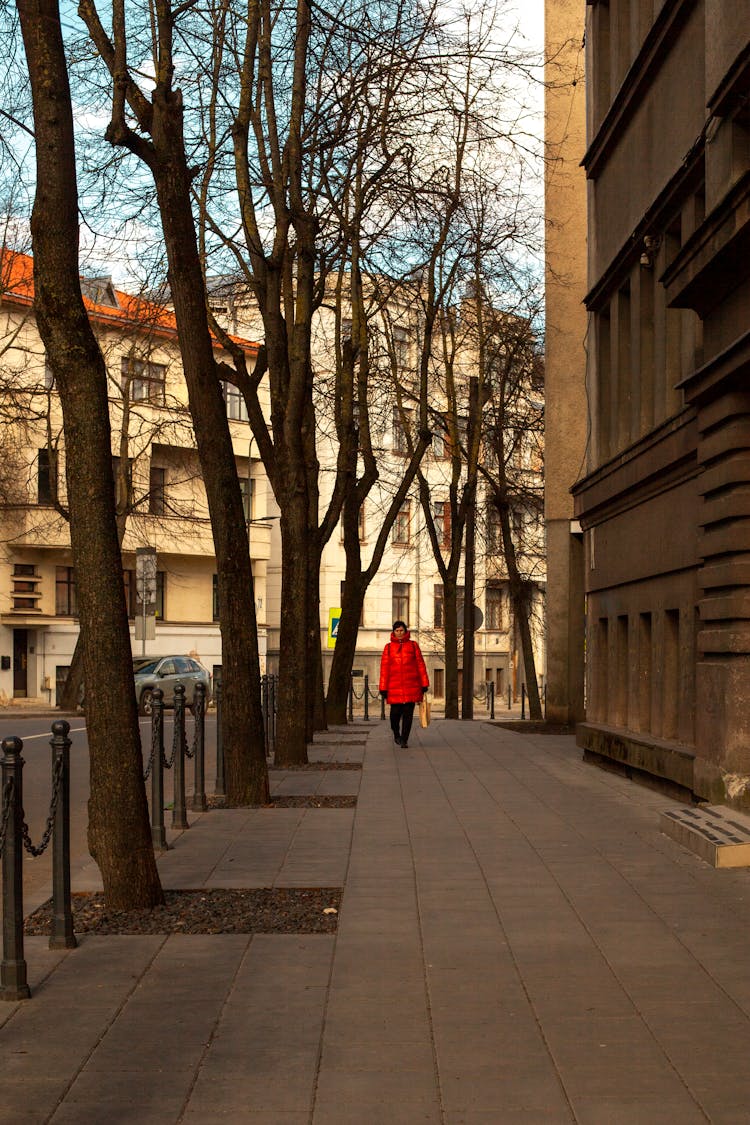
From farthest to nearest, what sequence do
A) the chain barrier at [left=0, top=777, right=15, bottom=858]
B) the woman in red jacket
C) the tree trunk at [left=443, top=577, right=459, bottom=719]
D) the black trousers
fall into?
1. the tree trunk at [left=443, top=577, right=459, bottom=719]
2. the black trousers
3. the woman in red jacket
4. the chain barrier at [left=0, top=777, right=15, bottom=858]

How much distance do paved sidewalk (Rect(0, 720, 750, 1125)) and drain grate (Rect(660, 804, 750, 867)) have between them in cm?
16

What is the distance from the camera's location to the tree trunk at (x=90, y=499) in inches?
340

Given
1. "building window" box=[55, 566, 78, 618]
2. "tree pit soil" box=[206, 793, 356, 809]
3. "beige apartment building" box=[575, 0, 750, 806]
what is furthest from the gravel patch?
"building window" box=[55, 566, 78, 618]

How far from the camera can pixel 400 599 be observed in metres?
67.7

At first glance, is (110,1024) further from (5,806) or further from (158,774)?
(158,774)

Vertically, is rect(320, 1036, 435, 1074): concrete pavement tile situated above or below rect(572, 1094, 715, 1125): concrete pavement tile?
below

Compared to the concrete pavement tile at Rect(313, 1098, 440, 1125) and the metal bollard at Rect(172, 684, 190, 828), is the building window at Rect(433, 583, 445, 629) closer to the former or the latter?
the metal bollard at Rect(172, 684, 190, 828)

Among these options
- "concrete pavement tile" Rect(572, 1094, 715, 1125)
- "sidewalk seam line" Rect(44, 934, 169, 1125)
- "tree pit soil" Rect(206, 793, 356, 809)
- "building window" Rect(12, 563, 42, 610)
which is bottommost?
"tree pit soil" Rect(206, 793, 356, 809)

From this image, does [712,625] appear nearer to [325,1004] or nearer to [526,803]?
[526,803]

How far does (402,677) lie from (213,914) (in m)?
14.3

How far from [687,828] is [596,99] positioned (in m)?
11.9

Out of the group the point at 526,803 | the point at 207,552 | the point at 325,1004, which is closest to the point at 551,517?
the point at 526,803

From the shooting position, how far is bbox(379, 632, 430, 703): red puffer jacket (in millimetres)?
22859

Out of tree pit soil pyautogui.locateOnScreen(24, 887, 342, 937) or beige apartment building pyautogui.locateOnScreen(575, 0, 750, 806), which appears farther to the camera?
beige apartment building pyautogui.locateOnScreen(575, 0, 750, 806)
